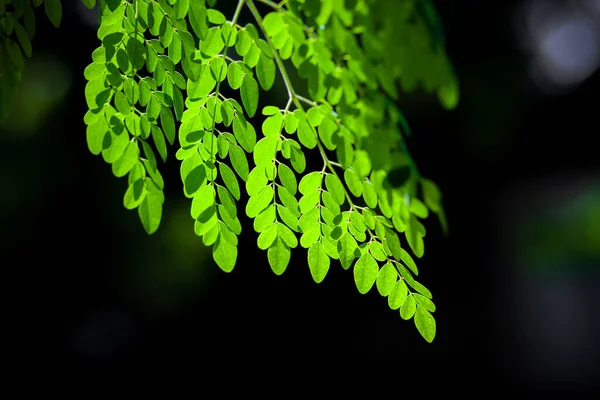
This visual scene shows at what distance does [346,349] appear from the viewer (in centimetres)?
745

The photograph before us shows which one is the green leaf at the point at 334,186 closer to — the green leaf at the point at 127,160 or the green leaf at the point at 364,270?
the green leaf at the point at 364,270

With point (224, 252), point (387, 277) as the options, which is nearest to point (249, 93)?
point (224, 252)

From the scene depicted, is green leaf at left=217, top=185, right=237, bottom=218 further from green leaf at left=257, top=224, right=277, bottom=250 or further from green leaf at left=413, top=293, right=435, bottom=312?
green leaf at left=413, top=293, right=435, bottom=312

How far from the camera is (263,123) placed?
100cm

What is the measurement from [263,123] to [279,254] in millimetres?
216

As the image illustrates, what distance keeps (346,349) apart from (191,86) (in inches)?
266

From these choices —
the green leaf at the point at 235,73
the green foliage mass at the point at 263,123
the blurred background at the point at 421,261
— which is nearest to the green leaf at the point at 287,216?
the green foliage mass at the point at 263,123

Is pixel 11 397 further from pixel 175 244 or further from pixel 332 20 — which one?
pixel 332 20

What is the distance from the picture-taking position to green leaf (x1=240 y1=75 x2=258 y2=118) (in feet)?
3.28

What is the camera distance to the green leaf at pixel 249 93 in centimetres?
100

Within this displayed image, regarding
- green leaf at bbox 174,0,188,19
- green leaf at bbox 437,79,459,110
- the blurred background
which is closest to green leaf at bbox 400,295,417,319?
green leaf at bbox 437,79,459,110

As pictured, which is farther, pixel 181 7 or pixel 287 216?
pixel 287 216

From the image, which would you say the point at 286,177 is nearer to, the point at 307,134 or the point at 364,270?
A: the point at 307,134

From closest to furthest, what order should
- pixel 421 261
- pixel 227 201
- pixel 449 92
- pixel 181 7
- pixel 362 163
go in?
pixel 449 92 < pixel 362 163 < pixel 181 7 < pixel 227 201 < pixel 421 261
